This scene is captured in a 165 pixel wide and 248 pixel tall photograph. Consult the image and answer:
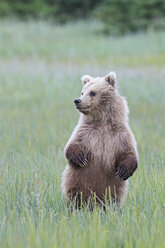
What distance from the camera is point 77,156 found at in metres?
3.80

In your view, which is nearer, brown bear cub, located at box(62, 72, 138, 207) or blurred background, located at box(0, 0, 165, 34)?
brown bear cub, located at box(62, 72, 138, 207)

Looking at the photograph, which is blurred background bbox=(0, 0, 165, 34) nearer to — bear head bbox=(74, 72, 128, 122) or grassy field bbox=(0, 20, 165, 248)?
grassy field bbox=(0, 20, 165, 248)

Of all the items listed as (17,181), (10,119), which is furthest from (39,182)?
(10,119)

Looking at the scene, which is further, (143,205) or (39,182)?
(39,182)

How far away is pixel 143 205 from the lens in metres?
3.83

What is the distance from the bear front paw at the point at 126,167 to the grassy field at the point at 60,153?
0.08m

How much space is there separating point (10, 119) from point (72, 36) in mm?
17695

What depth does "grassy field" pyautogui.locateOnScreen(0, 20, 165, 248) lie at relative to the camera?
10.3 feet

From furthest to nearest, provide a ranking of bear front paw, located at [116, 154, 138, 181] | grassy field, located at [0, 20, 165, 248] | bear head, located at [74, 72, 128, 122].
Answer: bear head, located at [74, 72, 128, 122] < bear front paw, located at [116, 154, 138, 181] < grassy field, located at [0, 20, 165, 248]

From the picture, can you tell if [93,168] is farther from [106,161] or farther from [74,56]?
[74,56]

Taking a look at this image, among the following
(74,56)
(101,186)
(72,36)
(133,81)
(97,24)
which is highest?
(97,24)

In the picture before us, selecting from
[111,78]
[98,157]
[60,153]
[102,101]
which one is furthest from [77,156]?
[60,153]

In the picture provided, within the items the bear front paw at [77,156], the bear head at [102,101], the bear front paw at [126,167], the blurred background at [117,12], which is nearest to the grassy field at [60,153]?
the bear front paw at [126,167]

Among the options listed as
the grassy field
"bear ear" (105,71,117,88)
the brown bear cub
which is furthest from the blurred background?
the brown bear cub
